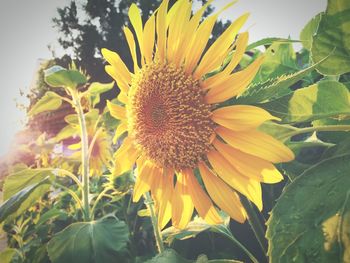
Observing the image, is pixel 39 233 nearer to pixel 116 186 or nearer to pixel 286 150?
pixel 116 186

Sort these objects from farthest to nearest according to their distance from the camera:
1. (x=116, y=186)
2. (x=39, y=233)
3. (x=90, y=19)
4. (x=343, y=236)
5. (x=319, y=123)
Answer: (x=90, y=19), (x=39, y=233), (x=116, y=186), (x=319, y=123), (x=343, y=236)

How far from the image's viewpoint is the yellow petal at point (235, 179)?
0.45 m

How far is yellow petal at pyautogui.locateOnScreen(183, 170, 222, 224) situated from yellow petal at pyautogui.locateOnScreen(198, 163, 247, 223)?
1.0 inches

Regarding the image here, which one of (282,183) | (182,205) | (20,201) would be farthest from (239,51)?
(20,201)

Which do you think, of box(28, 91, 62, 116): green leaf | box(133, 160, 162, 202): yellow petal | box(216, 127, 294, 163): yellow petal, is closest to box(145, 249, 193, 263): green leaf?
box(133, 160, 162, 202): yellow petal

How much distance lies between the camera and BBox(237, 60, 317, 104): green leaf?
37 cm

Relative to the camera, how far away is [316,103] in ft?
1.30

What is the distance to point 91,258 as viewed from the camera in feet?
2.63

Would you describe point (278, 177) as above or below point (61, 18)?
below

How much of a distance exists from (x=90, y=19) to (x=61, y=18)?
122cm

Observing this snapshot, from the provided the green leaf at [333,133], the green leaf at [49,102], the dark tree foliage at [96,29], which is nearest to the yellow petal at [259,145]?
the green leaf at [333,133]

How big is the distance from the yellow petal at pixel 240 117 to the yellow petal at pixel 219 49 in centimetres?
7

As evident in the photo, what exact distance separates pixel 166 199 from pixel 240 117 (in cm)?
22

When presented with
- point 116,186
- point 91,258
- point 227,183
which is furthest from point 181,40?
point 116,186
